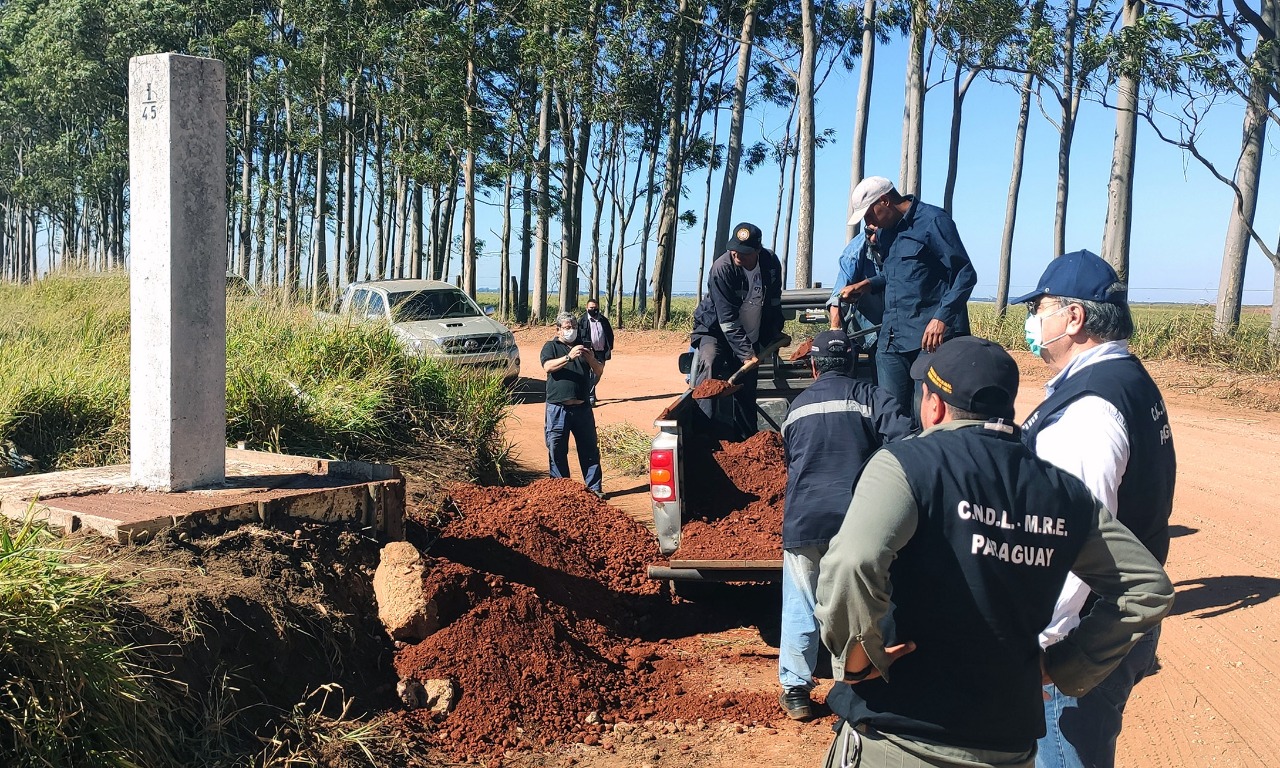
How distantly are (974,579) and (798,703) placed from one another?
9.10 ft

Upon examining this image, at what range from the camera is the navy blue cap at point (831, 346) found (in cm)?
504

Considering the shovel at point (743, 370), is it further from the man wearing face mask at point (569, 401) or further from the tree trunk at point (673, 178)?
the tree trunk at point (673, 178)

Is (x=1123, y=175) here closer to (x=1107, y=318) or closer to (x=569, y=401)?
(x=569, y=401)

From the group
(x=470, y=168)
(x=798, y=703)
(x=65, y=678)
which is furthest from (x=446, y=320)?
(x=470, y=168)

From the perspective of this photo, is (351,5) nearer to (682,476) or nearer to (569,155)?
(569,155)

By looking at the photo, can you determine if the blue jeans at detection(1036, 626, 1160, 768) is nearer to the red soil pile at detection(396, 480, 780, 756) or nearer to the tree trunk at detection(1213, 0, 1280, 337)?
the red soil pile at detection(396, 480, 780, 756)

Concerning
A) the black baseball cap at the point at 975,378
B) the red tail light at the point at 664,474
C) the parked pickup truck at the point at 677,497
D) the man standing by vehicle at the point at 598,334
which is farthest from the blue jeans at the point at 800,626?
the man standing by vehicle at the point at 598,334

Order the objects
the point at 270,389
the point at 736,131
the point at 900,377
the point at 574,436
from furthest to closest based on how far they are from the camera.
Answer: the point at 736,131
the point at 574,436
the point at 270,389
the point at 900,377

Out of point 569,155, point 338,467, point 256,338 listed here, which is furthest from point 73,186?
point 338,467

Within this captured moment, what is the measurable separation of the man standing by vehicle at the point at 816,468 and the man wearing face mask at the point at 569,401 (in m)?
→ 4.54

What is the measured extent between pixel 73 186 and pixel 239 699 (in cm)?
5925

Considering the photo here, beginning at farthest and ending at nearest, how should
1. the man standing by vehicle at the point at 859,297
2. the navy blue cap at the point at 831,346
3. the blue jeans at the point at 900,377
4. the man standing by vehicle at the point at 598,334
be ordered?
the man standing by vehicle at the point at 598,334 < the man standing by vehicle at the point at 859,297 < the blue jeans at the point at 900,377 < the navy blue cap at the point at 831,346

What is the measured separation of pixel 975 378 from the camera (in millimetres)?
2562

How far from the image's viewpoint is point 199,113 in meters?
5.33
